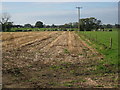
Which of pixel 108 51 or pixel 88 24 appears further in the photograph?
pixel 88 24

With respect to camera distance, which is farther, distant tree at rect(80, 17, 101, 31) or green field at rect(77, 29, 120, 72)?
distant tree at rect(80, 17, 101, 31)

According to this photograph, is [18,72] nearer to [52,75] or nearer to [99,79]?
[52,75]

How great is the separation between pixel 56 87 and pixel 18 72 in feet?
8.68

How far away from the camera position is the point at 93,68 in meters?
9.63

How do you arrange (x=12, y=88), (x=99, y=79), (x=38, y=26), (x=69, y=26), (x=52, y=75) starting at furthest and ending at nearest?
(x=69, y=26), (x=38, y=26), (x=52, y=75), (x=99, y=79), (x=12, y=88)

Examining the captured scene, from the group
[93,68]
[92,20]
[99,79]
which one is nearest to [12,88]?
[99,79]

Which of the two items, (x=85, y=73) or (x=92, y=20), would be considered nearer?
(x=85, y=73)

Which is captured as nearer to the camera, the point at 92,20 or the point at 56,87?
the point at 56,87

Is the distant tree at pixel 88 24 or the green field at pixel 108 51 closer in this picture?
the green field at pixel 108 51

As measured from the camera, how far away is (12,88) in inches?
250

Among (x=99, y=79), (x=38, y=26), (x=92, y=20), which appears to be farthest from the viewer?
(x=38, y=26)

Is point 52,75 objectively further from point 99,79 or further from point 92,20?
point 92,20

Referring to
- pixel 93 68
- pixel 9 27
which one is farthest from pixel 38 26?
pixel 93 68

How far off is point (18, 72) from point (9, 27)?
91097 mm
